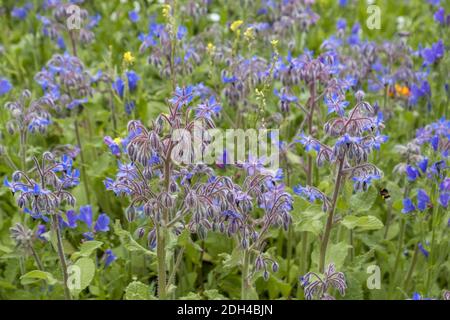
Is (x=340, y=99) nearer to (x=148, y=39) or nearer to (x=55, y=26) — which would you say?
(x=148, y=39)

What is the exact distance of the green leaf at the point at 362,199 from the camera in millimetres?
3471

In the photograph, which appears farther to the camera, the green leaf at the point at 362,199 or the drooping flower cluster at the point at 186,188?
the green leaf at the point at 362,199

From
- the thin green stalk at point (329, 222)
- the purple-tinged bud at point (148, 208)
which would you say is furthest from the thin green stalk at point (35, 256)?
the thin green stalk at point (329, 222)

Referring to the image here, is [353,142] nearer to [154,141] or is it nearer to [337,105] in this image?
[337,105]

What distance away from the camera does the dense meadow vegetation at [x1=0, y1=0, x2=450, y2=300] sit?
2.99 m

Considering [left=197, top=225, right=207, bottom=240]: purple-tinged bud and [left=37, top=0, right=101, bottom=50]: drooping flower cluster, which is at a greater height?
[left=37, top=0, right=101, bottom=50]: drooping flower cluster

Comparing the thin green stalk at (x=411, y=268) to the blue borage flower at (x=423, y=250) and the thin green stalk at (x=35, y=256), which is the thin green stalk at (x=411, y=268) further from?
the thin green stalk at (x=35, y=256)

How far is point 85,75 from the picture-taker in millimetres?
4383

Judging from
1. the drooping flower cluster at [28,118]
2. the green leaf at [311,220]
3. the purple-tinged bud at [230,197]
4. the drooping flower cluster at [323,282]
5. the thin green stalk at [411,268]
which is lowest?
the thin green stalk at [411,268]

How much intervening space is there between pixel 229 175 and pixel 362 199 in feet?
2.64

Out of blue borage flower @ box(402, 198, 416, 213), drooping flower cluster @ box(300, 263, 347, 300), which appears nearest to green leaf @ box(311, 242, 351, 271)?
drooping flower cluster @ box(300, 263, 347, 300)

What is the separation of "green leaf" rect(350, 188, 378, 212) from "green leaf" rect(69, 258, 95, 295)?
4.02 feet

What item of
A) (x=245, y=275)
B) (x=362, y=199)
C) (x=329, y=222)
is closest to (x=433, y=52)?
(x=362, y=199)

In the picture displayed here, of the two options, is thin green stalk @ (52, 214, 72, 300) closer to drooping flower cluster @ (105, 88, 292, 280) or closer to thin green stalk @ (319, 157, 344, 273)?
drooping flower cluster @ (105, 88, 292, 280)
